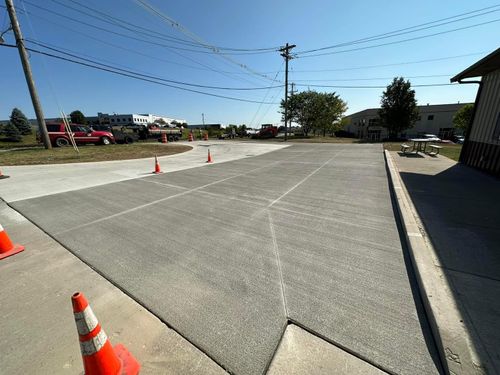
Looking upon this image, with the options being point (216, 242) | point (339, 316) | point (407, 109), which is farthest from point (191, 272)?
point (407, 109)

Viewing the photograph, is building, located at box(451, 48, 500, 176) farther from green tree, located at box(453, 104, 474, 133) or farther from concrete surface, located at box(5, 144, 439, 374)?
green tree, located at box(453, 104, 474, 133)

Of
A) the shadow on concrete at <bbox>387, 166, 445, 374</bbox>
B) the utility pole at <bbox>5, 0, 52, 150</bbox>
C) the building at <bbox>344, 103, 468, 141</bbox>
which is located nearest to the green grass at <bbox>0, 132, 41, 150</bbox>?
the utility pole at <bbox>5, 0, 52, 150</bbox>

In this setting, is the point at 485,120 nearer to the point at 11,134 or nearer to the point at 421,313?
the point at 421,313

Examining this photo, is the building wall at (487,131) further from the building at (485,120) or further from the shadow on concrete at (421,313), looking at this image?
the shadow on concrete at (421,313)

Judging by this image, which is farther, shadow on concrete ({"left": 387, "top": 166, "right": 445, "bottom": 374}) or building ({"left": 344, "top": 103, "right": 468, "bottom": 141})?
building ({"left": 344, "top": 103, "right": 468, "bottom": 141})

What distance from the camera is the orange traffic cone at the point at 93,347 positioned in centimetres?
135

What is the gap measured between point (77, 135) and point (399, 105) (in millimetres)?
39995

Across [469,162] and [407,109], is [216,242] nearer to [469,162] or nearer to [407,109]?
[469,162]

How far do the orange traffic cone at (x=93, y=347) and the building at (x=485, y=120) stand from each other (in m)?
10.6

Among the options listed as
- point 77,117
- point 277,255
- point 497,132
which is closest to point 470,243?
point 277,255

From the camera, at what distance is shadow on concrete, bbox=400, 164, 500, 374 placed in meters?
1.77

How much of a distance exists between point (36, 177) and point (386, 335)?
10454 mm

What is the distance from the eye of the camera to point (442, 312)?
1850mm

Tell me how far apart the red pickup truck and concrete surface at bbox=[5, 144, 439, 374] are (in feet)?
44.6
